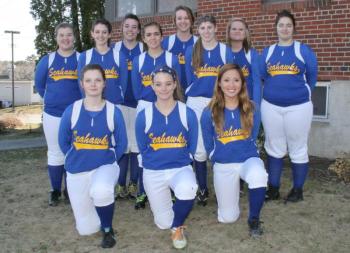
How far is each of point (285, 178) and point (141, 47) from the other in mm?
2586

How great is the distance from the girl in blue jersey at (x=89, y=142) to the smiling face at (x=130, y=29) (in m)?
1.10

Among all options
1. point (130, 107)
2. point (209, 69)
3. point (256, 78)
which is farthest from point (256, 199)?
point (130, 107)

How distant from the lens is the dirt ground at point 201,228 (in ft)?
13.2

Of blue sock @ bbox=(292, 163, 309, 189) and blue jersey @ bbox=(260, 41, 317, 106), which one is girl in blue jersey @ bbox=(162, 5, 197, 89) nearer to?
blue jersey @ bbox=(260, 41, 317, 106)

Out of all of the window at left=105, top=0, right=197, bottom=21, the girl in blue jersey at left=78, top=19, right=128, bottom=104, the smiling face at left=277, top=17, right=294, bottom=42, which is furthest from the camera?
the window at left=105, top=0, right=197, bottom=21

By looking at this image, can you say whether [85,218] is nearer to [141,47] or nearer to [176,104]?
[176,104]

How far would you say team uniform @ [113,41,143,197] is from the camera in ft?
17.0

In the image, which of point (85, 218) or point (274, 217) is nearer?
point (85, 218)

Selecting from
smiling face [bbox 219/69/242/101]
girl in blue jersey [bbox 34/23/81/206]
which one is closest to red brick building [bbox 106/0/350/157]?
smiling face [bbox 219/69/242/101]

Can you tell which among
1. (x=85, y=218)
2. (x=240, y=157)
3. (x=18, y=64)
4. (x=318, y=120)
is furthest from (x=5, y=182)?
(x=18, y=64)

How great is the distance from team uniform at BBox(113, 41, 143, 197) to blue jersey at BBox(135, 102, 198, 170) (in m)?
0.91

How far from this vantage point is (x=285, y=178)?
6152 millimetres

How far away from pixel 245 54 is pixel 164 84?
1.27m

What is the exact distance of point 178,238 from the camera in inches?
157
